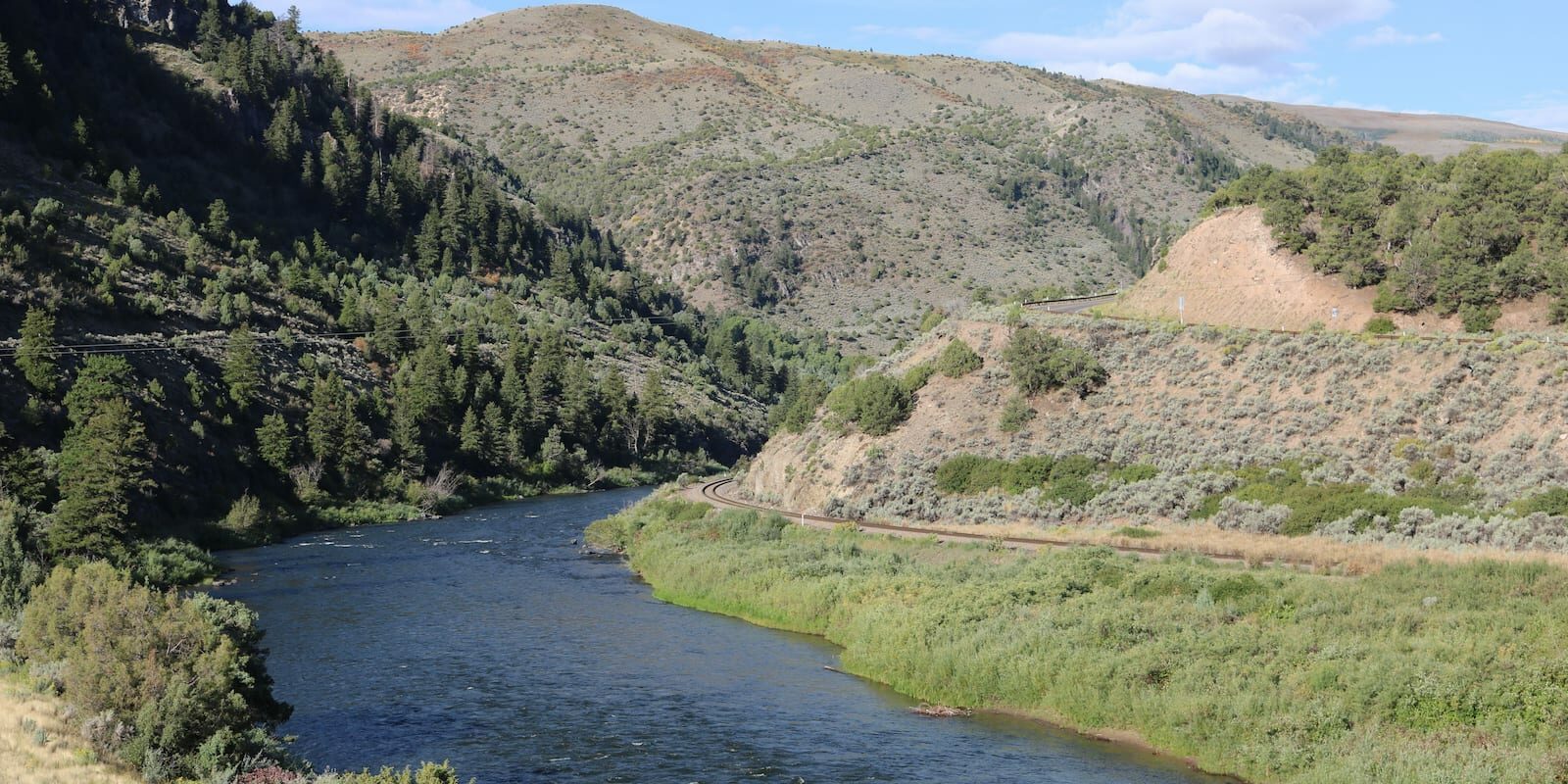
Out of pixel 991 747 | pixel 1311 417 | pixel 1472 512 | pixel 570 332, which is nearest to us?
pixel 991 747

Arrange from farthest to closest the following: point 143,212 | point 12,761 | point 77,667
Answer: point 143,212
point 77,667
point 12,761

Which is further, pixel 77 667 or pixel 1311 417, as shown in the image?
pixel 1311 417

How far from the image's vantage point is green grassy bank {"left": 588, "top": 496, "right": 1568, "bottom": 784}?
26.0 meters

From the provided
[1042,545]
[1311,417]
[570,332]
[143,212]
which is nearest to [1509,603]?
[1042,545]

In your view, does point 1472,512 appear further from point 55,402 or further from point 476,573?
point 55,402

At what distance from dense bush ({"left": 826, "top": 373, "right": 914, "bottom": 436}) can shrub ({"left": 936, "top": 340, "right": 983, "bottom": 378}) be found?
2542 mm

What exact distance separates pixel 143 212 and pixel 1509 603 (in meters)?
102

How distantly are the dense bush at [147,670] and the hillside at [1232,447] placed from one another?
34.1m

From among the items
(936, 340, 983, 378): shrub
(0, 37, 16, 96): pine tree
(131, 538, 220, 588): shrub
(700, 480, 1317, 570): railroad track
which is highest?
(0, 37, 16, 96): pine tree

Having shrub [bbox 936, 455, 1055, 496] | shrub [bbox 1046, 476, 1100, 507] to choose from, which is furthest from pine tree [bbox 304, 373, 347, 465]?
shrub [bbox 1046, 476, 1100, 507]

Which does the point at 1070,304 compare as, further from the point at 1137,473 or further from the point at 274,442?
the point at 274,442

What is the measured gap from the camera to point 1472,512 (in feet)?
149

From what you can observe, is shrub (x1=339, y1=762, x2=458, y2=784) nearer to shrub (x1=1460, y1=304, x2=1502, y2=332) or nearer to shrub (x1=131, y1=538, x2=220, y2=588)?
shrub (x1=131, y1=538, x2=220, y2=588)

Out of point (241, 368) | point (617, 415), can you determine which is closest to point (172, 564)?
point (241, 368)
